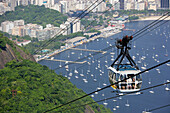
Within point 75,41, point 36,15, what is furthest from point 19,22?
point 75,41

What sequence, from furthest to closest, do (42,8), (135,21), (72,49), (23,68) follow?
(42,8) → (135,21) → (72,49) → (23,68)

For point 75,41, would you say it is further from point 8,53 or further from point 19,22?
point 8,53

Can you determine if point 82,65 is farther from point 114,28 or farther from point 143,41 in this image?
point 114,28

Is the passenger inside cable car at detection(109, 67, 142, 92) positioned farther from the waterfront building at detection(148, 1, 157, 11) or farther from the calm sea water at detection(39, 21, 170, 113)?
the waterfront building at detection(148, 1, 157, 11)

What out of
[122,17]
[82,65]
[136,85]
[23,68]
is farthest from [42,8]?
[136,85]

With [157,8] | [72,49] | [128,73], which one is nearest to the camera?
[128,73]

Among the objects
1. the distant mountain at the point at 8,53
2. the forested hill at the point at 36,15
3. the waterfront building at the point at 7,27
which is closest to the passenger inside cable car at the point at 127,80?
the distant mountain at the point at 8,53

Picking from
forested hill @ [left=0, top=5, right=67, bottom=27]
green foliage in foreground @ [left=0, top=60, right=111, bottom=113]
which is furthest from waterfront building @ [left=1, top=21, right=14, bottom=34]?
green foliage in foreground @ [left=0, top=60, right=111, bottom=113]
